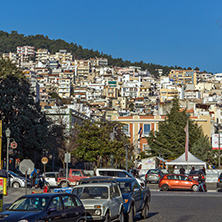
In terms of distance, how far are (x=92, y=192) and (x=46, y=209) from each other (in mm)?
3527

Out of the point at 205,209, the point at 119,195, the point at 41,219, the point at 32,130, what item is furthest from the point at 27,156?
the point at 41,219

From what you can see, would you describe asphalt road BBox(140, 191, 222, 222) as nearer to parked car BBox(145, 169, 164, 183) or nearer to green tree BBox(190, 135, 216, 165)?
parked car BBox(145, 169, 164, 183)

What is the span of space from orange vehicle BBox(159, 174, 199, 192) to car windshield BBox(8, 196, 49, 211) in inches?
1043

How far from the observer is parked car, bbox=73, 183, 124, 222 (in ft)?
51.4

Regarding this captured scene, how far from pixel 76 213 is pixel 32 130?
137ft

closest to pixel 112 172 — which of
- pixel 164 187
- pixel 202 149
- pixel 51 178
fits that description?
pixel 164 187

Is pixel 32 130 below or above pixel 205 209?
above

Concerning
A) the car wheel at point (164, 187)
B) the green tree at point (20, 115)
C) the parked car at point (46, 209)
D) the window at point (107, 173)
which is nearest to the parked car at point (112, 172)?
the window at point (107, 173)

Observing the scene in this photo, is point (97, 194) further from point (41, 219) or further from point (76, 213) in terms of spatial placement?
point (41, 219)

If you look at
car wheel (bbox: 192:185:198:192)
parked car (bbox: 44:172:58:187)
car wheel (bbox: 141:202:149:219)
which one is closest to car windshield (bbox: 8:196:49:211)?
car wheel (bbox: 141:202:149:219)

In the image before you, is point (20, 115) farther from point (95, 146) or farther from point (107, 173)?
point (107, 173)

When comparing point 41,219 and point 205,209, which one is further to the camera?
point 205,209

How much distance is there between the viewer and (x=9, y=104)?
5572 cm

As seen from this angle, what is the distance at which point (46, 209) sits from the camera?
1357cm
